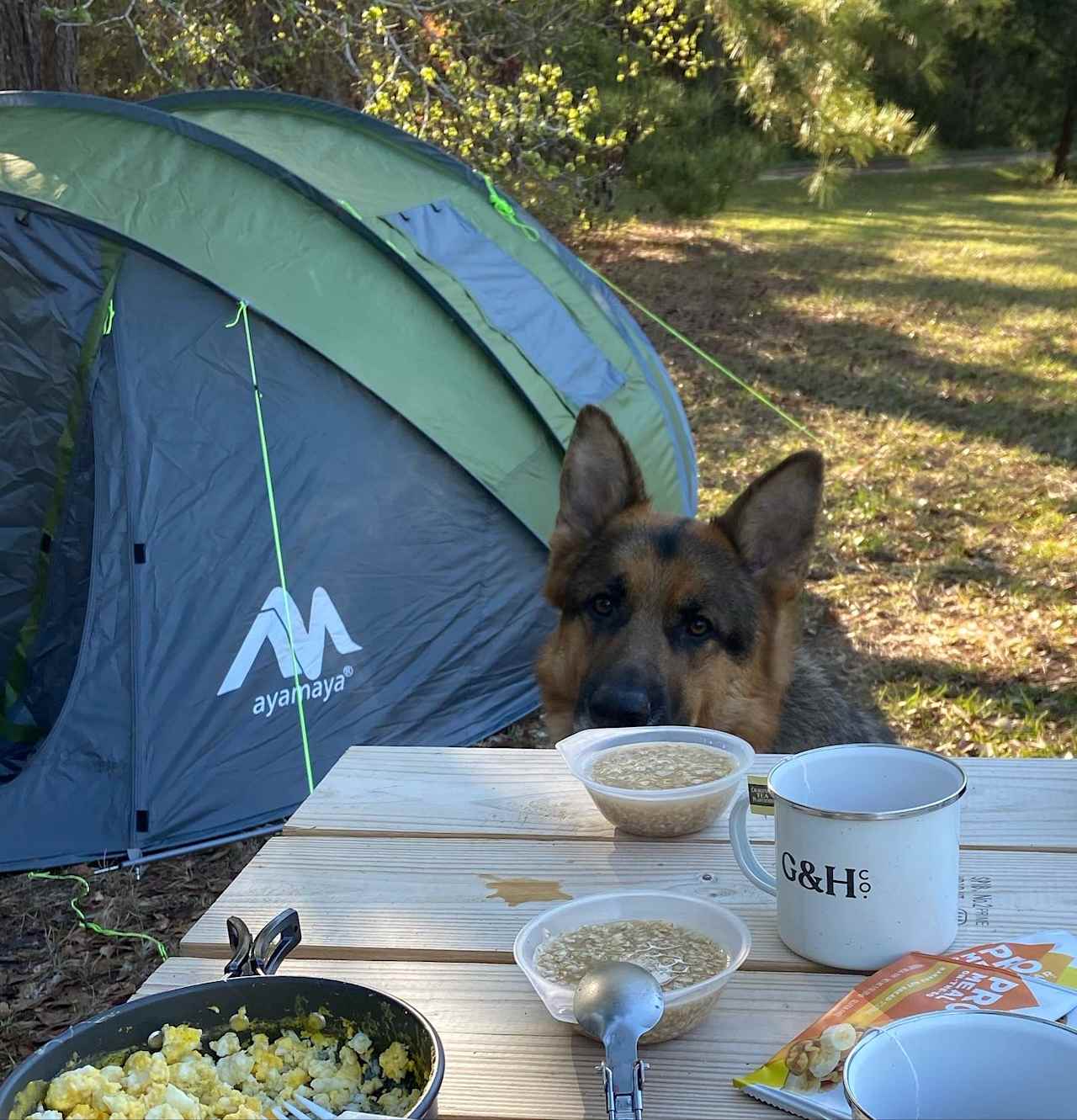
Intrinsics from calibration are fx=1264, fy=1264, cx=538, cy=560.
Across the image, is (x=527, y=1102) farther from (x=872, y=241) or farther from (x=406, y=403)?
(x=872, y=241)

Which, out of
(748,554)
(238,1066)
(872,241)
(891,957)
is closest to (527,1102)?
(238,1066)

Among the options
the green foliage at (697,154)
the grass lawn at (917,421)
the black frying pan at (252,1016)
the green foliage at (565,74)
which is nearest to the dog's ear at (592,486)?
the grass lawn at (917,421)

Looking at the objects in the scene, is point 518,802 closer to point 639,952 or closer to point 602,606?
point 639,952

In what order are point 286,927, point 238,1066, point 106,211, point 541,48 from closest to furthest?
point 238,1066 → point 286,927 → point 106,211 → point 541,48

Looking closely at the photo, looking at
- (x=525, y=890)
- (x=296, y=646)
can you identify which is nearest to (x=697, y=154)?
(x=296, y=646)

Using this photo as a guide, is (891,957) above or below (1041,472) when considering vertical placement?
above

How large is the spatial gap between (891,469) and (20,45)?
534 centimetres

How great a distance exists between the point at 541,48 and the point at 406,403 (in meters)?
5.22

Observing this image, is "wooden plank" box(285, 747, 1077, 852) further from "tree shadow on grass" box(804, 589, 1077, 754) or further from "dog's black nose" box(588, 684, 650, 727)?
"tree shadow on grass" box(804, 589, 1077, 754)

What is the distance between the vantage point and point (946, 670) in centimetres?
518

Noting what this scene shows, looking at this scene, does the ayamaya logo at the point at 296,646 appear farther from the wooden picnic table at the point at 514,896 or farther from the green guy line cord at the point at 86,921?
the wooden picnic table at the point at 514,896

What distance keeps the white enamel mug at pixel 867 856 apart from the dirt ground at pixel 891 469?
2.54 meters

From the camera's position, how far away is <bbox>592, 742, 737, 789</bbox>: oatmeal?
5.28ft

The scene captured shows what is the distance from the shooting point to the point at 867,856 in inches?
47.8
